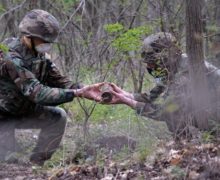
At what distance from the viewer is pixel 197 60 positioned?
5.03 meters

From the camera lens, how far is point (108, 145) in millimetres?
6012

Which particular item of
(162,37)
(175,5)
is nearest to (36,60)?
(162,37)

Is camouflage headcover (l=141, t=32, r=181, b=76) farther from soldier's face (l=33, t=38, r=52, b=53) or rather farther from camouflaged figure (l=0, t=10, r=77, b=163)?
soldier's face (l=33, t=38, r=52, b=53)

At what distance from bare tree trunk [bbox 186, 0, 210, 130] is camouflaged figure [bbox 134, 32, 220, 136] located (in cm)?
7

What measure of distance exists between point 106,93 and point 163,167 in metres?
1.72

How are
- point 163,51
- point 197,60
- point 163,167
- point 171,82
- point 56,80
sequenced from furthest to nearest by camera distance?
point 56,80, point 163,51, point 171,82, point 197,60, point 163,167

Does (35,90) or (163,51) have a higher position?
(163,51)

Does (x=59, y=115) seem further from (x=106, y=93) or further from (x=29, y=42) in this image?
(x=29, y=42)

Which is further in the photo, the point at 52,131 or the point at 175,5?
the point at 175,5

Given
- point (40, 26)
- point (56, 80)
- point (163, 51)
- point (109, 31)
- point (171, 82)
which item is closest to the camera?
point (171, 82)

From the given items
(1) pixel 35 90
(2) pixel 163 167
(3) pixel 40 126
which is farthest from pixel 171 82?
(3) pixel 40 126

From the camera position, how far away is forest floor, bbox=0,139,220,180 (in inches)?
151

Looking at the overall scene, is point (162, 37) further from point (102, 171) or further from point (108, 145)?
point (102, 171)

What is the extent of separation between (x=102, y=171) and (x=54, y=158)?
1.29 metres
